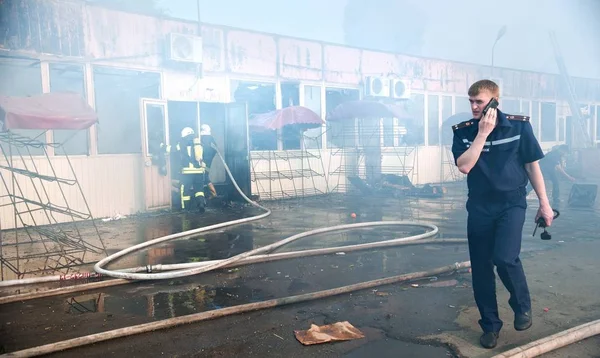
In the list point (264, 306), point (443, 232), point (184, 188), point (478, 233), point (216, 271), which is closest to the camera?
point (478, 233)

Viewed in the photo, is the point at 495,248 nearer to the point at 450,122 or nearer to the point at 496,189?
the point at 496,189

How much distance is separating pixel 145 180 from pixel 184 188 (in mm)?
883

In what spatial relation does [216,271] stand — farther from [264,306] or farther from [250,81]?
[250,81]

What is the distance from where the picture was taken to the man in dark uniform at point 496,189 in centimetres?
325

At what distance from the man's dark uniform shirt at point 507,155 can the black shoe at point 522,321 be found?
941 mm

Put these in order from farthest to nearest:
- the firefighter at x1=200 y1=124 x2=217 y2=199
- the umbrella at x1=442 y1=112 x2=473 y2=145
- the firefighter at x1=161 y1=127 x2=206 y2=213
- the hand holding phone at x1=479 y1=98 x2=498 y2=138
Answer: the umbrella at x1=442 y1=112 x2=473 y2=145, the firefighter at x1=200 y1=124 x2=217 y2=199, the firefighter at x1=161 y1=127 x2=206 y2=213, the hand holding phone at x1=479 y1=98 x2=498 y2=138

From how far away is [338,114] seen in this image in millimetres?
13898

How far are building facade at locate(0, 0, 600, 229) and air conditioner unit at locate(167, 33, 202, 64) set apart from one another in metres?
0.18

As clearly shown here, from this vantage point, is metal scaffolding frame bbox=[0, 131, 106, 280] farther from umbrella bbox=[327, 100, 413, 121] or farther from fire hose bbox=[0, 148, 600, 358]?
umbrella bbox=[327, 100, 413, 121]

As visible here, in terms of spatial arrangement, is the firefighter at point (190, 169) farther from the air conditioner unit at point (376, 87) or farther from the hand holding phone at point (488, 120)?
the hand holding phone at point (488, 120)

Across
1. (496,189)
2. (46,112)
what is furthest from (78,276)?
(496,189)

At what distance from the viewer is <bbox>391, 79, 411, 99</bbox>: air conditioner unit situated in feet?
52.1

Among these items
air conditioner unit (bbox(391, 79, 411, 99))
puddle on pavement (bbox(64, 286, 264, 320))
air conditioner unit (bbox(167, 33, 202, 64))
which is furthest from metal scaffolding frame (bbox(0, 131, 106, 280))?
air conditioner unit (bbox(391, 79, 411, 99))

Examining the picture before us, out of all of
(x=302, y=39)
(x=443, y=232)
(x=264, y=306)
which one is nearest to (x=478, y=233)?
(x=264, y=306)
